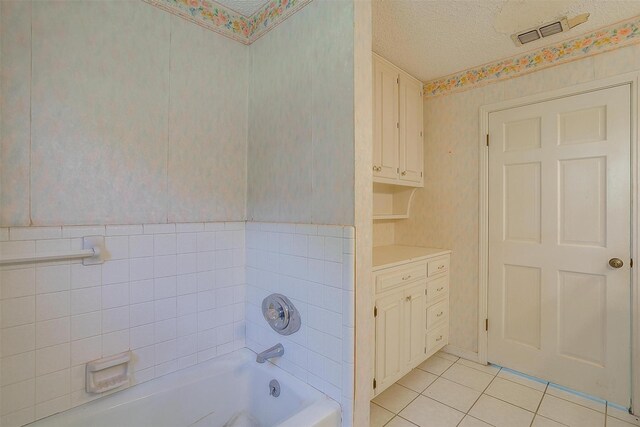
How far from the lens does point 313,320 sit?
1399 millimetres

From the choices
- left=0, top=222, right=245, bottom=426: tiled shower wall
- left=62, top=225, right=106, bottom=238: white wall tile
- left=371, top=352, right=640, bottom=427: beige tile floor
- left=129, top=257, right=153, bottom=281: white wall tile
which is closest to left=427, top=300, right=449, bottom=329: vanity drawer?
left=371, top=352, right=640, bottom=427: beige tile floor

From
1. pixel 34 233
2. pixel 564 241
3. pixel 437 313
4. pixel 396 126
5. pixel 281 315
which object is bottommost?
pixel 437 313

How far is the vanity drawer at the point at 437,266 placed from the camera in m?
2.23

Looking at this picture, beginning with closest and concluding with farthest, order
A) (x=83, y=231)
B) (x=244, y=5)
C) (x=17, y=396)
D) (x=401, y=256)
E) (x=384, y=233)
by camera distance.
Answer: (x=17, y=396) → (x=83, y=231) → (x=244, y=5) → (x=401, y=256) → (x=384, y=233)

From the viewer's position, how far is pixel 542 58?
6.84ft

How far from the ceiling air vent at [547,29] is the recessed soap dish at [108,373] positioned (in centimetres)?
292

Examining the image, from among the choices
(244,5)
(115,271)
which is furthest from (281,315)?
(244,5)

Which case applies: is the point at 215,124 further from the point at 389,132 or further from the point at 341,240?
the point at 389,132

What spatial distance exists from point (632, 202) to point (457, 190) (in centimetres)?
103

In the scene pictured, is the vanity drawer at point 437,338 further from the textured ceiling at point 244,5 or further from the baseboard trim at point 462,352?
the textured ceiling at point 244,5

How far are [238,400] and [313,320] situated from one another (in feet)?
2.22

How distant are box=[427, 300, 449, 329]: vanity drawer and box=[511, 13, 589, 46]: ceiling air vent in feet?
6.50

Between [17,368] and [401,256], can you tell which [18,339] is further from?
[401,256]

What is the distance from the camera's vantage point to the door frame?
1756mm
